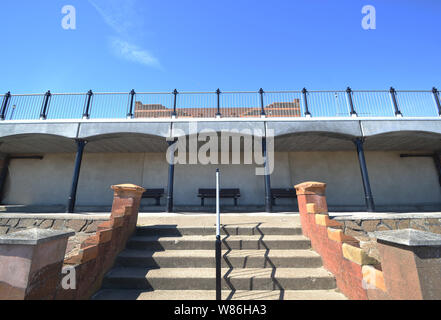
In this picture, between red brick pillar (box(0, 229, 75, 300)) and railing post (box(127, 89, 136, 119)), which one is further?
railing post (box(127, 89, 136, 119))

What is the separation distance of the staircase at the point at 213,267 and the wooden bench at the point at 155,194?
4.97 m

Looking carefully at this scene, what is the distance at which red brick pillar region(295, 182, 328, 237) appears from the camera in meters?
3.61

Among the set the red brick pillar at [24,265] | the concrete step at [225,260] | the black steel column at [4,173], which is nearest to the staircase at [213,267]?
the concrete step at [225,260]

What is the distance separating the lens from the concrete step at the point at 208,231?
3.97 metres

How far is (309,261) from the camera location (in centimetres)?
316

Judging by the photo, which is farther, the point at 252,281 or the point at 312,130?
the point at 312,130

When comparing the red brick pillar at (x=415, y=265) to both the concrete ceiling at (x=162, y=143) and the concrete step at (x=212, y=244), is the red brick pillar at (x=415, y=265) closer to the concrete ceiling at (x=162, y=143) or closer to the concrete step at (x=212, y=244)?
the concrete step at (x=212, y=244)

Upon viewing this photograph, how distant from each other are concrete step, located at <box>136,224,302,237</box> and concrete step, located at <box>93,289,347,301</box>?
4.18 feet
